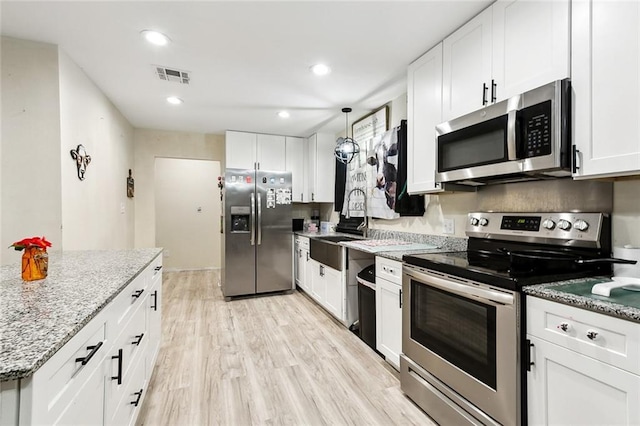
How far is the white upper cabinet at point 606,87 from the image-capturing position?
1193mm

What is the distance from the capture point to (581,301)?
3.57ft

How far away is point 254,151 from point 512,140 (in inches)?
142

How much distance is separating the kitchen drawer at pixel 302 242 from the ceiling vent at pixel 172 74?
230cm

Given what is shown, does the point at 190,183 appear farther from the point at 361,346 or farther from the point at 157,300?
the point at 361,346

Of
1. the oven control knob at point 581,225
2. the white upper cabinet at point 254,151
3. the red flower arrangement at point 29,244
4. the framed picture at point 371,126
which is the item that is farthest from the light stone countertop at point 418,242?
the white upper cabinet at point 254,151

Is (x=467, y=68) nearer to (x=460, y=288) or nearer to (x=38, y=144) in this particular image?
(x=460, y=288)

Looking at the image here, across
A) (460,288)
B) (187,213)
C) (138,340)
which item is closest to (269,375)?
(138,340)

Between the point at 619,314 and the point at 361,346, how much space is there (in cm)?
200

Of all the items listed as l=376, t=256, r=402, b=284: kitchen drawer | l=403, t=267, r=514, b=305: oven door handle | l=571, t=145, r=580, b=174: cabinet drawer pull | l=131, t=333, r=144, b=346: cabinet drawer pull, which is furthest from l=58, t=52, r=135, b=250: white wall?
l=571, t=145, r=580, b=174: cabinet drawer pull

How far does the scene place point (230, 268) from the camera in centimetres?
412

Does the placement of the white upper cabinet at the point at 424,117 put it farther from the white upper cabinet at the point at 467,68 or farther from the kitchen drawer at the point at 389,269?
the kitchen drawer at the point at 389,269

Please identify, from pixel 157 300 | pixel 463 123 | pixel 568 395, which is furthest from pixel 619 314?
pixel 157 300

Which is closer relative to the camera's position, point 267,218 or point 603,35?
point 603,35

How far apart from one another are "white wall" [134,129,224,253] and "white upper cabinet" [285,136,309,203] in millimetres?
1576
